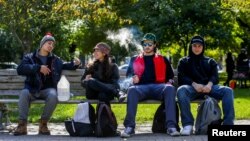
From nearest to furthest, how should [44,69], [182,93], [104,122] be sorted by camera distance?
[104,122] < [182,93] < [44,69]

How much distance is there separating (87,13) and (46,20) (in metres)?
1.08

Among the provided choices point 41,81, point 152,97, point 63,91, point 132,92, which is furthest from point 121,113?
point 132,92

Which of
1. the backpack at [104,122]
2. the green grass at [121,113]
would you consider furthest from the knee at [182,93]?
the green grass at [121,113]

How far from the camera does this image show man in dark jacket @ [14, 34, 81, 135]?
870 centimetres

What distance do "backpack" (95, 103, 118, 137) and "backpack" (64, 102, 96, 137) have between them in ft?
0.39

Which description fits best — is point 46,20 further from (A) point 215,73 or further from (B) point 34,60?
(A) point 215,73

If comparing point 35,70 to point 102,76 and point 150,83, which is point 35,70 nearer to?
point 102,76

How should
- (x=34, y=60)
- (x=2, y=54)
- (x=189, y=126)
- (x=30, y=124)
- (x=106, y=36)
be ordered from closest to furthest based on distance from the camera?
(x=189, y=126), (x=34, y=60), (x=30, y=124), (x=106, y=36), (x=2, y=54)

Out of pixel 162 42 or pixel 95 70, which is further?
pixel 162 42

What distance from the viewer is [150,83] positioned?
8883mm

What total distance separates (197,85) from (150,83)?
748 mm

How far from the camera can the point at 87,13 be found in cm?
1407

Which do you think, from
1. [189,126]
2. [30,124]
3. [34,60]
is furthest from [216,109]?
[30,124]

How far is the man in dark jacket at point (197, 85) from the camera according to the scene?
27.9 ft
